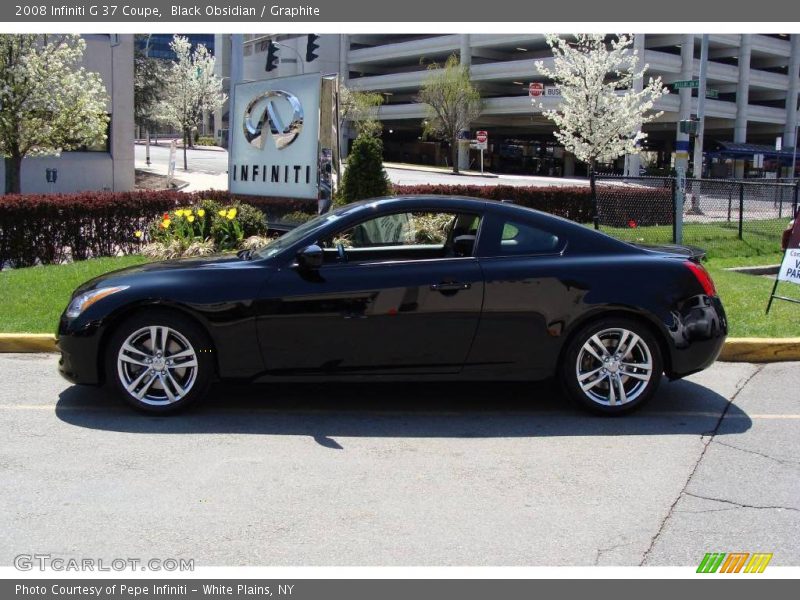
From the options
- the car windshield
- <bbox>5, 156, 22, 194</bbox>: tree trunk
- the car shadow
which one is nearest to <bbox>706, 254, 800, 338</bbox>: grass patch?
the car shadow

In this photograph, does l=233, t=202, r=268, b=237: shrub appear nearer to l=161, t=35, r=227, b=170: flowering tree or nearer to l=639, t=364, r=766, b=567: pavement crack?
→ l=639, t=364, r=766, b=567: pavement crack

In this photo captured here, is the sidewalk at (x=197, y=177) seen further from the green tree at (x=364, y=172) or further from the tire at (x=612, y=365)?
the tire at (x=612, y=365)

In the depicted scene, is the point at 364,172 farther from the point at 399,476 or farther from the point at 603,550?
the point at 603,550

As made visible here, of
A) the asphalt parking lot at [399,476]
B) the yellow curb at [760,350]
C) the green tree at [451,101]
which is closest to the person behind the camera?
the asphalt parking lot at [399,476]

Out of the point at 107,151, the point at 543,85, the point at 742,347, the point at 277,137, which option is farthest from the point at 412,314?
the point at 543,85

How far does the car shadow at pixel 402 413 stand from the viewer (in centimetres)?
562

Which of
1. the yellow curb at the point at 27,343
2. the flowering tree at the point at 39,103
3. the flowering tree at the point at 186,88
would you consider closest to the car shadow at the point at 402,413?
the yellow curb at the point at 27,343

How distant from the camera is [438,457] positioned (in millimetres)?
5133

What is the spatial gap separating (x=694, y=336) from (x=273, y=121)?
8982 millimetres

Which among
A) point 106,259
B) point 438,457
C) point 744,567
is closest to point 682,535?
point 744,567

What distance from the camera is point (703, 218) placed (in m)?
19.7

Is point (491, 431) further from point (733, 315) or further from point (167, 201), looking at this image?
point (167, 201)

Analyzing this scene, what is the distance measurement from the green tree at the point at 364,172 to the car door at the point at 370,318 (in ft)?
22.1

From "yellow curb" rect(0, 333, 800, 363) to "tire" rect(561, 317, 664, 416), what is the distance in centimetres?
207
